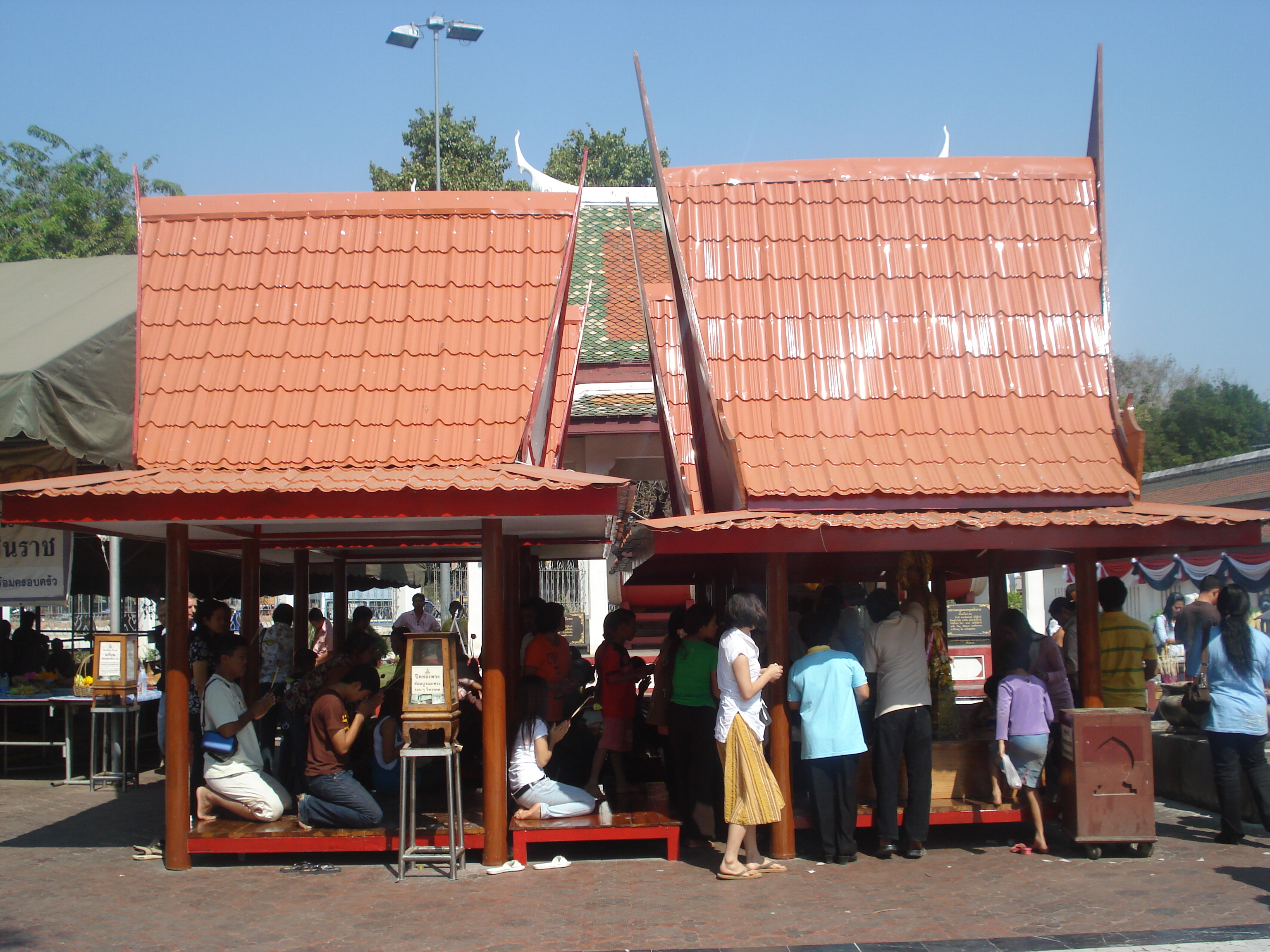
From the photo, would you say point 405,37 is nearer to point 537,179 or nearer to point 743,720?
point 537,179

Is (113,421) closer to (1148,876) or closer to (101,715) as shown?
(101,715)

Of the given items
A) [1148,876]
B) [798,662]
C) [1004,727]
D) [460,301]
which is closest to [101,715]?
[460,301]

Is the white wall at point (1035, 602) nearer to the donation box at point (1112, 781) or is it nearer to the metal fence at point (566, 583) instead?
the metal fence at point (566, 583)

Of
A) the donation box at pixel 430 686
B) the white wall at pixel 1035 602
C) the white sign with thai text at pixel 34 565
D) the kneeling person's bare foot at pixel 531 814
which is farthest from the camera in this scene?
the white wall at pixel 1035 602

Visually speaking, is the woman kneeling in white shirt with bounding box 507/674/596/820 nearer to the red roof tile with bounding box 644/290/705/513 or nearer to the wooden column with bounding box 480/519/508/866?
the wooden column with bounding box 480/519/508/866

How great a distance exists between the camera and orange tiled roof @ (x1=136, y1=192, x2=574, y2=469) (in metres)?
8.48

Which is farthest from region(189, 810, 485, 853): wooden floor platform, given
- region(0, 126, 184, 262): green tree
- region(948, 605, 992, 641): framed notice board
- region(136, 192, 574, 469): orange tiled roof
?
region(0, 126, 184, 262): green tree

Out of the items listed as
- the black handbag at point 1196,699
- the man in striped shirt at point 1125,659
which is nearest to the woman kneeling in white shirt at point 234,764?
the man in striped shirt at point 1125,659

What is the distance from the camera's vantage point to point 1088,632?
811 centimetres

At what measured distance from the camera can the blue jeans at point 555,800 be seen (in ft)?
25.5

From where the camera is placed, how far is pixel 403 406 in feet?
28.4

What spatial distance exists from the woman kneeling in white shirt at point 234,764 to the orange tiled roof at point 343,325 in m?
1.63

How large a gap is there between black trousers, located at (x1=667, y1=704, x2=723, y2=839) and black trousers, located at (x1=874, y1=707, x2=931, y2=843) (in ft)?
3.77

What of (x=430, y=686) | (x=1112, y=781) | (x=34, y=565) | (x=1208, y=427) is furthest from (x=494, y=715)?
(x=1208, y=427)
